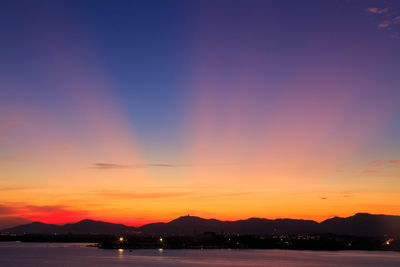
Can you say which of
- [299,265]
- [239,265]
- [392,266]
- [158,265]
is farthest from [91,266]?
[392,266]

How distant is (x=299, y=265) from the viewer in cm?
11500

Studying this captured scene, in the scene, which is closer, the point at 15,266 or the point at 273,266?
the point at 15,266

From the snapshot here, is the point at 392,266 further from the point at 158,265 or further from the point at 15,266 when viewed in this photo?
the point at 15,266

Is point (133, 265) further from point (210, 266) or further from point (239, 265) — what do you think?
point (239, 265)

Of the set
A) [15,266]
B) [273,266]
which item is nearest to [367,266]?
[273,266]

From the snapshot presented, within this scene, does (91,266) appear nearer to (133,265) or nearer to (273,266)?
(133,265)

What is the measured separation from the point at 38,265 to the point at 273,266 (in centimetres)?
5804

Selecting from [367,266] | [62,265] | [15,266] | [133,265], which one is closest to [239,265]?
[133,265]

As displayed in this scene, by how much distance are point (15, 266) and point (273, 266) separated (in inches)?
2459

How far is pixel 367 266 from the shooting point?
11712 centimetres

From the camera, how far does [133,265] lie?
110125 millimetres

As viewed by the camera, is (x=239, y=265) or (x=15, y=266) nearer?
(x=15, y=266)

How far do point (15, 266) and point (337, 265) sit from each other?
266 ft

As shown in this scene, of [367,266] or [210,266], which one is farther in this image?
[367,266]
